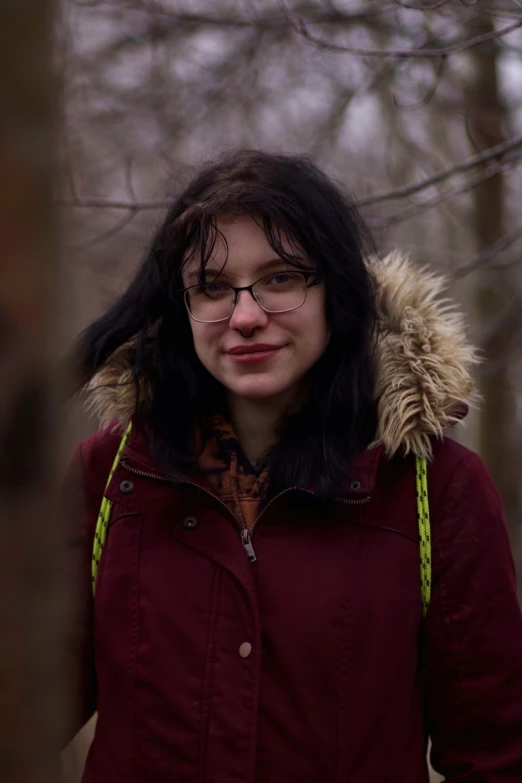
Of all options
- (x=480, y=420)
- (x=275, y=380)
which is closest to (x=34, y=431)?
(x=275, y=380)

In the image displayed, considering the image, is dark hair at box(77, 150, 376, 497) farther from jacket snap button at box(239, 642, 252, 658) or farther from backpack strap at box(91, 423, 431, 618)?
jacket snap button at box(239, 642, 252, 658)

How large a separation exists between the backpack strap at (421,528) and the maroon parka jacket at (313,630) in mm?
18

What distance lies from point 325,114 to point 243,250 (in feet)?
11.9

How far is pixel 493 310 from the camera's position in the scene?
17.1 ft

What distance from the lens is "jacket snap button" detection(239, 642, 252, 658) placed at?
5.40 ft

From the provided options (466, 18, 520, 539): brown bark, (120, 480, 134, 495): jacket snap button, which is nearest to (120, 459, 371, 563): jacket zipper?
(120, 480, 134, 495): jacket snap button

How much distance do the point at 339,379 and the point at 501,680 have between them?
80cm

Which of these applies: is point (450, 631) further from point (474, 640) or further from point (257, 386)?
point (257, 386)

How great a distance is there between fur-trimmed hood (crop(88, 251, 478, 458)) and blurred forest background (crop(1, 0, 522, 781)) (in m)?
1.10

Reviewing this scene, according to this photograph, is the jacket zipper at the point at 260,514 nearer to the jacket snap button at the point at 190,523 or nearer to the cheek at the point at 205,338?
the jacket snap button at the point at 190,523

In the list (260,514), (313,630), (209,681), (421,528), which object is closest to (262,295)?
(260,514)

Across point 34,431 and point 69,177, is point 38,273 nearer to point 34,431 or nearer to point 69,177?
point 34,431

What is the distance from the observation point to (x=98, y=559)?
6.00ft

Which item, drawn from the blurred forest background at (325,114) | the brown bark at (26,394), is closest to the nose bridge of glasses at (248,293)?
the brown bark at (26,394)
